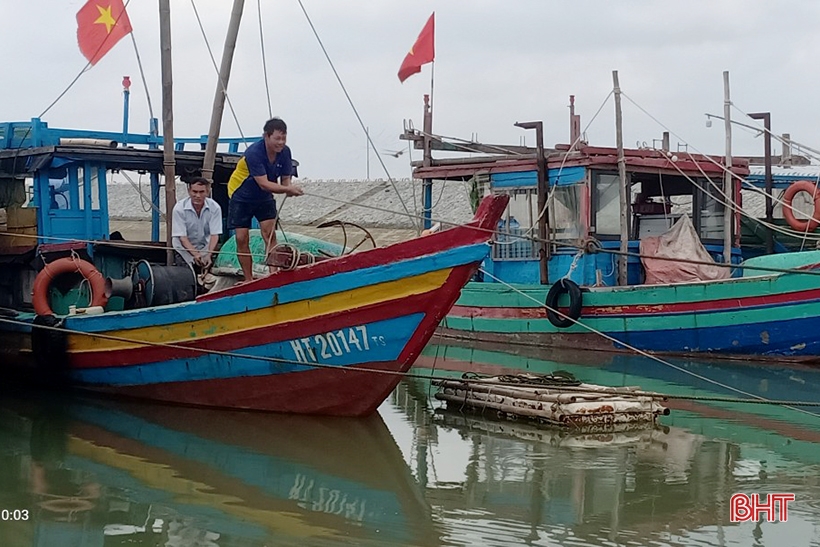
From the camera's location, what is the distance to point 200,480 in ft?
23.8

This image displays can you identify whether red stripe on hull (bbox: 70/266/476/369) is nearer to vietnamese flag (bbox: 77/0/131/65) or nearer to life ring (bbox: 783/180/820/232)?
vietnamese flag (bbox: 77/0/131/65)

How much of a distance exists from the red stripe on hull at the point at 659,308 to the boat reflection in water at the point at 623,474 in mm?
1837

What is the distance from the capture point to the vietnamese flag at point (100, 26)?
480 inches

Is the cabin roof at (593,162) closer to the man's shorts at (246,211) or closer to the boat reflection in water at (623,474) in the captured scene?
the boat reflection in water at (623,474)

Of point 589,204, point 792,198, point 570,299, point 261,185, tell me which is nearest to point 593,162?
point 589,204

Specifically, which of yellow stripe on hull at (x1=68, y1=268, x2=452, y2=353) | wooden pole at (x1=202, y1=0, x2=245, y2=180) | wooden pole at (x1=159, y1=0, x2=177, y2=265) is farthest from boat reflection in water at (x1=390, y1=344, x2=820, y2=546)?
wooden pole at (x1=202, y1=0, x2=245, y2=180)

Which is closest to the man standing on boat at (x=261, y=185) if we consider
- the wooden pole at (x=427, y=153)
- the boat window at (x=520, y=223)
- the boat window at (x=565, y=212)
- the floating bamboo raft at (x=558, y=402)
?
the floating bamboo raft at (x=558, y=402)

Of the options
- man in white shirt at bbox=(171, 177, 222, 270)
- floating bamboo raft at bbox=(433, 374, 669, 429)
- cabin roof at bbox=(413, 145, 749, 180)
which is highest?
cabin roof at bbox=(413, 145, 749, 180)

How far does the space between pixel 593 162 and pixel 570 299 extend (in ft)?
6.36

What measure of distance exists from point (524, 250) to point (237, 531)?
410 inches

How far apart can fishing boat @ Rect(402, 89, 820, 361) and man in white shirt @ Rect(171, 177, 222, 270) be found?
4101 mm

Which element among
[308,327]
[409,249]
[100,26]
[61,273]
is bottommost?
[308,327]

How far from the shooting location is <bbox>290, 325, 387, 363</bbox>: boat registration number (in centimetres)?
852

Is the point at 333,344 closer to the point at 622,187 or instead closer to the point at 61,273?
the point at 61,273
